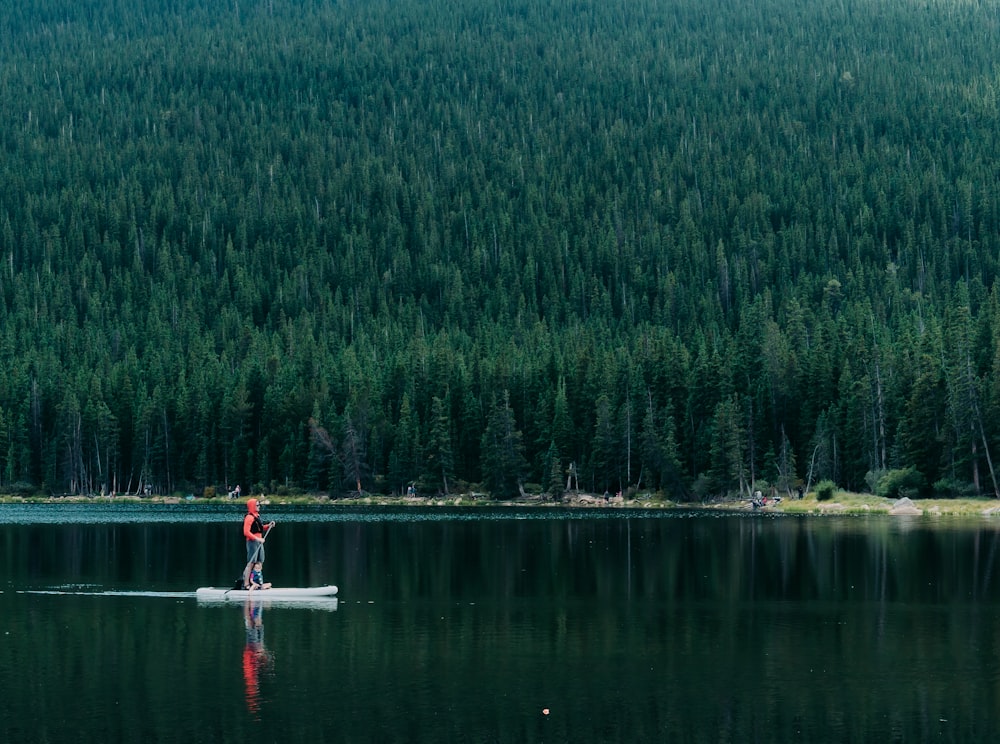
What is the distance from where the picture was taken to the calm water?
29.9 meters

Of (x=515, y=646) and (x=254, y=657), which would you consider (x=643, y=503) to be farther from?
(x=254, y=657)

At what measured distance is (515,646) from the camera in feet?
128

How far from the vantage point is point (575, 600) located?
49500mm

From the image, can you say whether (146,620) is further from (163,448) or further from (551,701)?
(163,448)

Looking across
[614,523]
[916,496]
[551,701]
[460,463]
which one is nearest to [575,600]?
[551,701]

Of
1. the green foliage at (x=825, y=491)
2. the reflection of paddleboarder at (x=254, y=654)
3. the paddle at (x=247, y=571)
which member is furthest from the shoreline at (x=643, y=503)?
the reflection of paddleboarder at (x=254, y=654)

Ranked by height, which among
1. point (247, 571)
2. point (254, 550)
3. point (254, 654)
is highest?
point (254, 550)

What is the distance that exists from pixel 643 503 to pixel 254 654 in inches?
4032

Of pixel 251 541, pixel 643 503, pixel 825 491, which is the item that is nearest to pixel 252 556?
pixel 251 541

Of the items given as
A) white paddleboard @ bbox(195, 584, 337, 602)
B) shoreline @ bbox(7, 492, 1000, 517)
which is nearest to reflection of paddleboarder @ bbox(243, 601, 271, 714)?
white paddleboard @ bbox(195, 584, 337, 602)

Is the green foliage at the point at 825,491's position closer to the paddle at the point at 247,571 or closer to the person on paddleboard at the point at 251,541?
the person on paddleboard at the point at 251,541

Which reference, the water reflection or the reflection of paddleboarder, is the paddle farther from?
the water reflection

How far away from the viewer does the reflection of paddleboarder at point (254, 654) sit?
3222cm

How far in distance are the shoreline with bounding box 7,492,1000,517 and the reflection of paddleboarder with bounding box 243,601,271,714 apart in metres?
67.0
